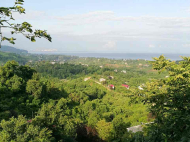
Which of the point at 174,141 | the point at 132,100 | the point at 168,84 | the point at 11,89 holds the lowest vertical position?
the point at 11,89

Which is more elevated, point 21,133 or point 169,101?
point 169,101

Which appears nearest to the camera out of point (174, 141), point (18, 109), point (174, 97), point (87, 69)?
point (174, 141)

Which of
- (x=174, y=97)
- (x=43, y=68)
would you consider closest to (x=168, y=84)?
(x=174, y=97)

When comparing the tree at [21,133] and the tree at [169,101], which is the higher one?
the tree at [169,101]

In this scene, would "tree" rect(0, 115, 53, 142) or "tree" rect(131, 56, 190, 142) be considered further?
"tree" rect(0, 115, 53, 142)

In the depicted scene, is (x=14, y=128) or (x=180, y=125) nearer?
(x=180, y=125)

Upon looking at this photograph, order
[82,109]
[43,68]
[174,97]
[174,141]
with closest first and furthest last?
[174,141], [174,97], [82,109], [43,68]

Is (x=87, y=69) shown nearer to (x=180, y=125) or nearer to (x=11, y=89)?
(x=11, y=89)

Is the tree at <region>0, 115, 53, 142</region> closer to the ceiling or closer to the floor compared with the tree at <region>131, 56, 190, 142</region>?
closer to the floor

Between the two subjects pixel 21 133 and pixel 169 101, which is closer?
pixel 169 101

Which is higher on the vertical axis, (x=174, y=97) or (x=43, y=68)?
(x=174, y=97)

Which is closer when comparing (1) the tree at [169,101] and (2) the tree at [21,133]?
(1) the tree at [169,101]
